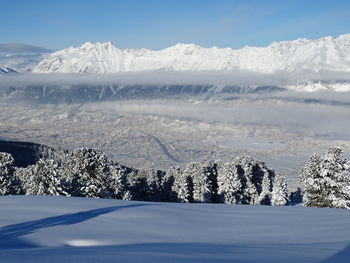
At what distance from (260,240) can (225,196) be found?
148 feet

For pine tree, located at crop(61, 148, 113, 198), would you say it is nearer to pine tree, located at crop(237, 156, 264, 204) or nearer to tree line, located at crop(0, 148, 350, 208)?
tree line, located at crop(0, 148, 350, 208)

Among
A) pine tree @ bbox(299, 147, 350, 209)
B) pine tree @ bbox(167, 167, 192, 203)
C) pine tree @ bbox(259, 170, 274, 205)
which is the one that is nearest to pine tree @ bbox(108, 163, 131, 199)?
pine tree @ bbox(167, 167, 192, 203)

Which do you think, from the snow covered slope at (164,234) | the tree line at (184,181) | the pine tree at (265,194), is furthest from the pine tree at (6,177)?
the pine tree at (265,194)

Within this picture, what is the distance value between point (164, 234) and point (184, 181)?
150ft

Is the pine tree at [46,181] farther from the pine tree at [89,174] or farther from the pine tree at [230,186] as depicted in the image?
the pine tree at [230,186]

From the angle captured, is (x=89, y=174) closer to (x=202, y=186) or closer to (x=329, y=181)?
(x=202, y=186)

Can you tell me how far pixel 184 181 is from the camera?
A: 57.5 metres

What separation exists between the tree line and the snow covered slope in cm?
1424

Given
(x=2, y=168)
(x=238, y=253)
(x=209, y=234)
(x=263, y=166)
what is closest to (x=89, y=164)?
(x=2, y=168)

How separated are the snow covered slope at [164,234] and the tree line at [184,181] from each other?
→ 14.2m

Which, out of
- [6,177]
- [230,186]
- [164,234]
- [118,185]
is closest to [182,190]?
[230,186]

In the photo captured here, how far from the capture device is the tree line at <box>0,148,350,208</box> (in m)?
31.5

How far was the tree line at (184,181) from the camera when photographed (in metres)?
31.5

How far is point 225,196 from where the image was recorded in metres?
56.2
